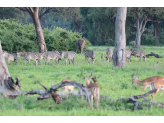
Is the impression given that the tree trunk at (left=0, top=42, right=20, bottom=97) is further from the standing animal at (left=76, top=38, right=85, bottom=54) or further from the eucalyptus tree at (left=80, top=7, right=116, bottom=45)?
the eucalyptus tree at (left=80, top=7, right=116, bottom=45)

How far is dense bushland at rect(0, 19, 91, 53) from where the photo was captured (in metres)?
23.2

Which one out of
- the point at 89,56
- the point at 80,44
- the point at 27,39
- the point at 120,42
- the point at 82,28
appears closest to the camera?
the point at 120,42

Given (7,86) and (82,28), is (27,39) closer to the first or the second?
(7,86)

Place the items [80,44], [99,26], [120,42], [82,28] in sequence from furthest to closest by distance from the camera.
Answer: [82,28] → [99,26] → [80,44] → [120,42]

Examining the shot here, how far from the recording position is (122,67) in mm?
14328

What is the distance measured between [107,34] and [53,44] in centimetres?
2033

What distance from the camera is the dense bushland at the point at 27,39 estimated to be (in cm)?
2319

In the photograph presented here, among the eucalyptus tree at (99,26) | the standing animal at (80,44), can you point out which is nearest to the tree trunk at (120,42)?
the standing animal at (80,44)

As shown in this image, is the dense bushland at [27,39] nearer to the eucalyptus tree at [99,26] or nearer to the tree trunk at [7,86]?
the eucalyptus tree at [99,26]

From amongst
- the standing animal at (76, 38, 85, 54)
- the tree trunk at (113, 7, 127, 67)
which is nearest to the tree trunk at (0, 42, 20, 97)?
the tree trunk at (113, 7, 127, 67)

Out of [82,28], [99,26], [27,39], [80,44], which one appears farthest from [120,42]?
[82,28]

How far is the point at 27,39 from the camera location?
79.9 ft

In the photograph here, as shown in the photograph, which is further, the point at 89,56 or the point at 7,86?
the point at 89,56
